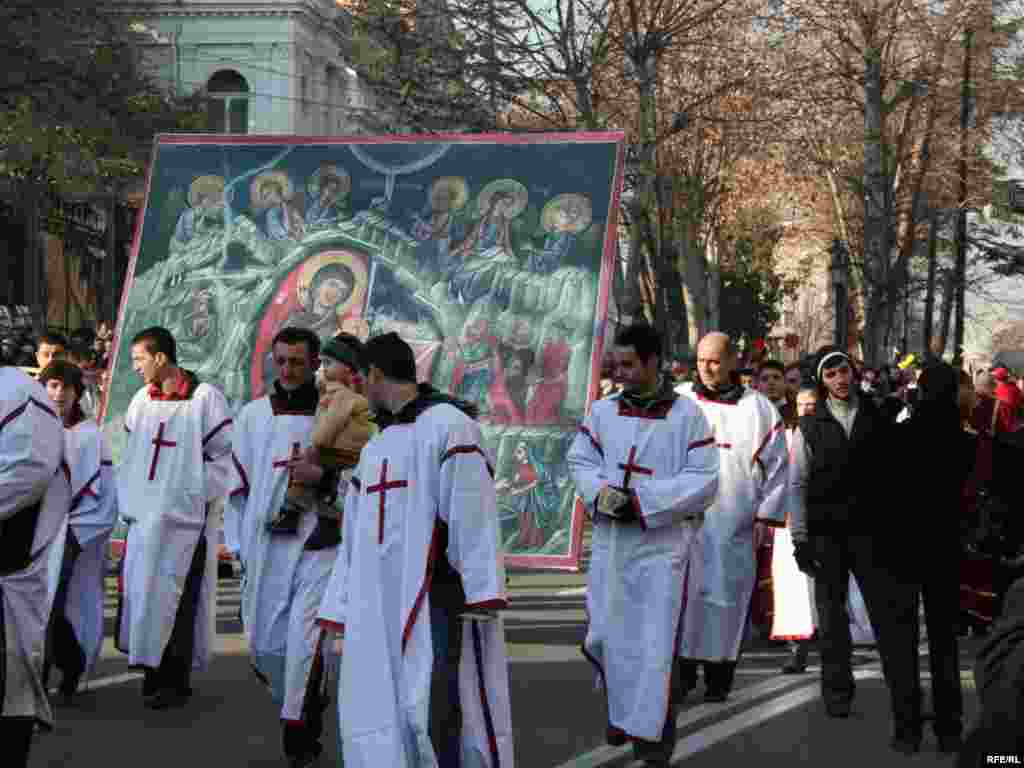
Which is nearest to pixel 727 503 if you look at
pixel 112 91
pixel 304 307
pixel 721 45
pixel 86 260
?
pixel 304 307

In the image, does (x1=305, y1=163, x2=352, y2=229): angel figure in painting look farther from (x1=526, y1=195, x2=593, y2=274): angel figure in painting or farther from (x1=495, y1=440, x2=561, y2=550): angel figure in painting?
(x1=495, y1=440, x2=561, y2=550): angel figure in painting

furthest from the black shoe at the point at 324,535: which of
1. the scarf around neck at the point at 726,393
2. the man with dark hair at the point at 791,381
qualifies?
the man with dark hair at the point at 791,381

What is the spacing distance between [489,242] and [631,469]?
219 inches

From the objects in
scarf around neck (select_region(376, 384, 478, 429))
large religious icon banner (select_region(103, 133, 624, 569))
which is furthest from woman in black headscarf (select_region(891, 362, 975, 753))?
large religious icon banner (select_region(103, 133, 624, 569))

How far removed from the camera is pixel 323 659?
29.0 ft

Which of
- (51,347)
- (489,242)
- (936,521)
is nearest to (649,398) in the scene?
(936,521)

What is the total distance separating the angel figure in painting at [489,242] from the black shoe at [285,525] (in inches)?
221

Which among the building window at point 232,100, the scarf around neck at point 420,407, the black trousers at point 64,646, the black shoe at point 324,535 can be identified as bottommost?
the black trousers at point 64,646

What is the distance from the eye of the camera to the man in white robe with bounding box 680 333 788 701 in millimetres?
11258

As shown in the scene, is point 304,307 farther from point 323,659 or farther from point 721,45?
point 721,45

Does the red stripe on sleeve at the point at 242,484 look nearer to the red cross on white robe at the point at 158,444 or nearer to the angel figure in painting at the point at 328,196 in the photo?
the red cross on white robe at the point at 158,444

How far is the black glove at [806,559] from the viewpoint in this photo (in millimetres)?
10445

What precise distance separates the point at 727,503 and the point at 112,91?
12.9 m

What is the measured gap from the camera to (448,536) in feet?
21.6
